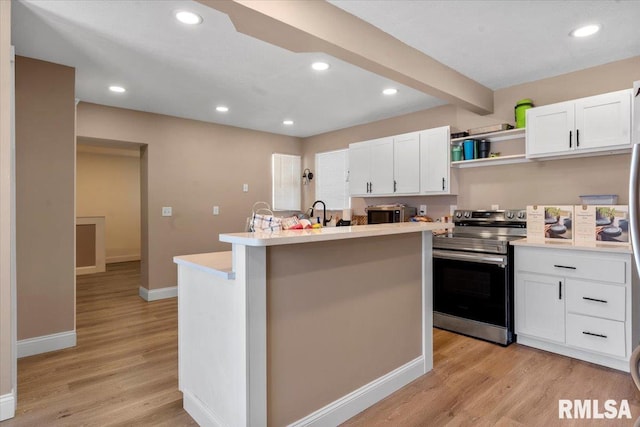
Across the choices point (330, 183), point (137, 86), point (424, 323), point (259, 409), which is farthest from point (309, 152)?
point (259, 409)

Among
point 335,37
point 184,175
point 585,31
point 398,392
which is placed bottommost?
point 398,392

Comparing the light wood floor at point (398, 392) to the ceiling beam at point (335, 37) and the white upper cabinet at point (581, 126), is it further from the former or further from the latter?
the ceiling beam at point (335, 37)

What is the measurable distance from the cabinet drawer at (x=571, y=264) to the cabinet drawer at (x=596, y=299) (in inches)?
2.3

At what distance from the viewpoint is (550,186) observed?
341cm

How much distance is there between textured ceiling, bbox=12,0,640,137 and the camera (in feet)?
7.34

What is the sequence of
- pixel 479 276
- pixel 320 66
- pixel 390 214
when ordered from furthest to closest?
pixel 390 214 < pixel 479 276 < pixel 320 66

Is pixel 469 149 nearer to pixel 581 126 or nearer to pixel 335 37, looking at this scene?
pixel 581 126

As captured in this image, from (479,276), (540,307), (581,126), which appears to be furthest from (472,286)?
(581,126)

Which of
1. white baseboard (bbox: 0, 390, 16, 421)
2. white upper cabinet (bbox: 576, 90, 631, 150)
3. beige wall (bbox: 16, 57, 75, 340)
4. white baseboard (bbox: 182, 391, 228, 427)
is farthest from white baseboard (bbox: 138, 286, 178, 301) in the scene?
white upper cabinet (bbox: 576, 90, 631, 150)

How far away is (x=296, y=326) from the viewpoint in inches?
72.3

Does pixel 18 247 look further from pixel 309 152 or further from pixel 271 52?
pixel 309 152

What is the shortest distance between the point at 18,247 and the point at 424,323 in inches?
129

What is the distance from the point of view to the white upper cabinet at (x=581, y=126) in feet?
9.15

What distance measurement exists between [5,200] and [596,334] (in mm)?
4047
